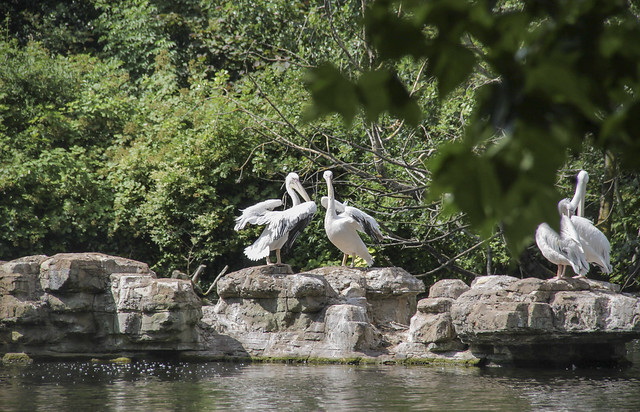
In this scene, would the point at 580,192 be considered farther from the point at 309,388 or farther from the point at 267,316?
the point at 309,388

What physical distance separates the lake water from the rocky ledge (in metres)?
0.46

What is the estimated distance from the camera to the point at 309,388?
8.24 meters

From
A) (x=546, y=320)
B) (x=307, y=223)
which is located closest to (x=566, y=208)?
(x=546, y=320)

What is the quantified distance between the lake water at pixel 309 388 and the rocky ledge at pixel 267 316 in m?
0.46

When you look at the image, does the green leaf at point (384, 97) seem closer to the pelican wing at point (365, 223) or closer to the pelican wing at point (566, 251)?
the pelican wing at point (566, 251)

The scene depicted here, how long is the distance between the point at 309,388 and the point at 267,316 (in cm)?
330

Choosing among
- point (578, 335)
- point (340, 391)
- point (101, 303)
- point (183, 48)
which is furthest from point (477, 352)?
point (183, 48)

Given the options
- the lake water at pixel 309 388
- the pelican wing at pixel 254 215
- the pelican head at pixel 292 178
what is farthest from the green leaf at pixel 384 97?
the pelican head at pixel 292 178

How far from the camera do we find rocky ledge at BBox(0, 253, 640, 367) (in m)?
10.2

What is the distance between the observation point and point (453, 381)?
28.9ft

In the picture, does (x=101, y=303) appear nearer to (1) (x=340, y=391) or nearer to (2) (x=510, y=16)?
(1) (x=340, y=391)

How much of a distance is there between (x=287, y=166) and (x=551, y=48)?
1336 centimetres

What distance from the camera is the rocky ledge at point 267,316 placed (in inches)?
401

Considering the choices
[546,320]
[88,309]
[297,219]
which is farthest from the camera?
[297,219]
